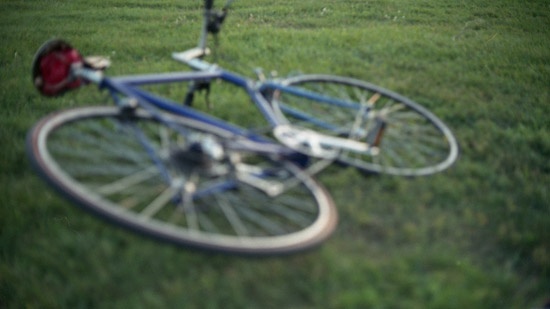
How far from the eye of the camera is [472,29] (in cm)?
693

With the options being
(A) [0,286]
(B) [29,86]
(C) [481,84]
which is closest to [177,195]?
(A) [0,286]

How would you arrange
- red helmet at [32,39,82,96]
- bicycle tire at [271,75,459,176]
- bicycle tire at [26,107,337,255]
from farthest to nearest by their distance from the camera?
bicycle tire at [271,75,459,176] → red helmet at [32,39,82,96] → bicycle tire at [26,107,337,255]

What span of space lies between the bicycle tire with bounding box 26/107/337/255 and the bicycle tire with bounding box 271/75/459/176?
66 cm

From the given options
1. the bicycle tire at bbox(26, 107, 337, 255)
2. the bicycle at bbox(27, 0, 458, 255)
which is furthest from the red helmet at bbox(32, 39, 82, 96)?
the bicycle tire at bbox(26, 107, 337, 255)

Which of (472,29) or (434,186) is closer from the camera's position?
(434,186)

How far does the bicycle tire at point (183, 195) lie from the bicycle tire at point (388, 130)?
663 mm

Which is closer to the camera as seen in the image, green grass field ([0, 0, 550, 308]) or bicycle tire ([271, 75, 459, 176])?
green grass field ([0, 0, 550, 308])

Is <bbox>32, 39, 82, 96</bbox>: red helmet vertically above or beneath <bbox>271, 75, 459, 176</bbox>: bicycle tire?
above

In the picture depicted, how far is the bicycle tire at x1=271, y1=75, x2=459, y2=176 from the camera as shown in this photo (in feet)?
11.1

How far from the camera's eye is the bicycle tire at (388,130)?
11.1ft

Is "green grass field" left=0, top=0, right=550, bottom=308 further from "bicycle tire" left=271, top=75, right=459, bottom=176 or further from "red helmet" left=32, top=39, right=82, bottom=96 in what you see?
"red helmet" left=32, top=39, right=82, bottom=96

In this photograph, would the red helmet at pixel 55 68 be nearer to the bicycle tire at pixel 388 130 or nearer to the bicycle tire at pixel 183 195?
the bicycle tire at pixel 183 195

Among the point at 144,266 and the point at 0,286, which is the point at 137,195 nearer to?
the point at 144,266

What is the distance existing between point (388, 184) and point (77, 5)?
7460 mm
